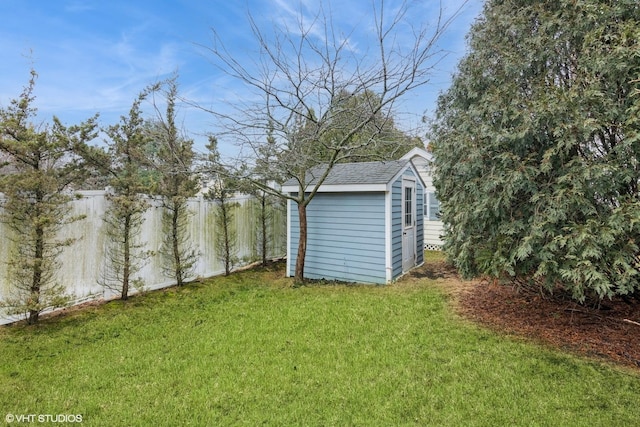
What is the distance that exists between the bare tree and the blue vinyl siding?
928 mm

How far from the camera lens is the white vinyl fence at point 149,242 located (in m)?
5.16

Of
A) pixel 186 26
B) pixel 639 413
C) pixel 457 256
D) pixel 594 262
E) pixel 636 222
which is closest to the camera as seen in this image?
pixel 639 413

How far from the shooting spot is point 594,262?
351 cm

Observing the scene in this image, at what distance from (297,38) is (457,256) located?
A: 471 centimetres

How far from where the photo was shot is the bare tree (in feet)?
18.6

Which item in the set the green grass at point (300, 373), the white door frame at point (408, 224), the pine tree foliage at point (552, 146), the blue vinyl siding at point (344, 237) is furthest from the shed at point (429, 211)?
the green grass at point (300, 373)

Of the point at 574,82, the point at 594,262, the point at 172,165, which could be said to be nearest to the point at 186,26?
the point at 172,165

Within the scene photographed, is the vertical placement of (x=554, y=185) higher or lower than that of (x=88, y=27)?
lower

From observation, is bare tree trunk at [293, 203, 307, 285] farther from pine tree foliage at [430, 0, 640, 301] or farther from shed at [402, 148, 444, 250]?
shed at [402, 148, 444, 250]

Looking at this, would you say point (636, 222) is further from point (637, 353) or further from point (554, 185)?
point (637, 353)

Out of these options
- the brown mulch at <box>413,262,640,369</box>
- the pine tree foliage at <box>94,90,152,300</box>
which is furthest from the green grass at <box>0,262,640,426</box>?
the pine tree foliage at <box>94,90,152,300</box>

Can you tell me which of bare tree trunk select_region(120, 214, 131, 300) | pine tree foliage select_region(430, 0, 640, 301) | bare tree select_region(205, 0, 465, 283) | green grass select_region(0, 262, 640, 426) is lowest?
green grass select_region(0, 262, 640, 426)

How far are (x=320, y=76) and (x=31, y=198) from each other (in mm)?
4853

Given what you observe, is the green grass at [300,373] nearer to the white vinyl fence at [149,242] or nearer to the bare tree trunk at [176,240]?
the white vinyl fence at [149,242]
